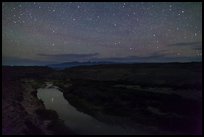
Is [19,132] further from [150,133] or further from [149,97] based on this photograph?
[149,97]

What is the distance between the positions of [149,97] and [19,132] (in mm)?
21359

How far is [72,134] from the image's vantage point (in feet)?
58.7

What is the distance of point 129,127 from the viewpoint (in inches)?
792

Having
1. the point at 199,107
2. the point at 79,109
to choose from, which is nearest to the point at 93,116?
the point at 79,109

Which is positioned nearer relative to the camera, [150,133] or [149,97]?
[150,133]

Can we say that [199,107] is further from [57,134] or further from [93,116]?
[57,134]

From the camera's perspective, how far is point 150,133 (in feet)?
60.8

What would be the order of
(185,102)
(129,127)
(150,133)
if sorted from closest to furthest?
(150,133)
(129,127)
(185,102)

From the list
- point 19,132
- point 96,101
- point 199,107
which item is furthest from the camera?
point 96,101

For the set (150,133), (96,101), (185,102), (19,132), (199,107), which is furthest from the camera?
(96,101)

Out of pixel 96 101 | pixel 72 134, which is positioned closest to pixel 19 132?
pixel 72 134

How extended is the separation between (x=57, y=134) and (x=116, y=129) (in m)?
4.81

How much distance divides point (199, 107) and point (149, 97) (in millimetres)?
8515

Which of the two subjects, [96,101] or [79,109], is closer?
[79,109]
